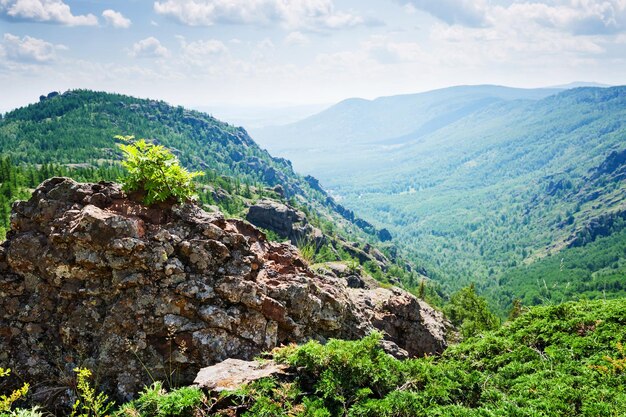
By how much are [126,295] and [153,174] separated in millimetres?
3435

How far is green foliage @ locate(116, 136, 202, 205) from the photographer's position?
40.6 feet

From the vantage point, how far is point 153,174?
489 inches

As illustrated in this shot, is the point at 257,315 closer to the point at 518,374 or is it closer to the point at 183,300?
the point at 183,300

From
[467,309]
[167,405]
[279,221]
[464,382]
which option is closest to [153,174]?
[167,405]

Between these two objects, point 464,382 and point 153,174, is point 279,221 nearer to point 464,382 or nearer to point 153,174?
point 153,174

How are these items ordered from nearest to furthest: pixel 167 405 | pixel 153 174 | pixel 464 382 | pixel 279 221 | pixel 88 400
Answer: pixel 88 400
pixel 167 405
pixel 464 382
pixel 153 174
pixel 279 221

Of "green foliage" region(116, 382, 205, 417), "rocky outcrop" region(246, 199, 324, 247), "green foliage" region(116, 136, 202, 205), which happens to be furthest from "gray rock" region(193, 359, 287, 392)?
"rocky outcrop" region(246, 199, 324, 247)

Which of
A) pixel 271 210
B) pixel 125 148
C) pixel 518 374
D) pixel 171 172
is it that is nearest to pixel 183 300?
pixel 171 172

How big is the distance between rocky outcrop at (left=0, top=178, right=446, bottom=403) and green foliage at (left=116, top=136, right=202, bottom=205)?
20.5 inches

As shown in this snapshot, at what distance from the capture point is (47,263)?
11539 mm

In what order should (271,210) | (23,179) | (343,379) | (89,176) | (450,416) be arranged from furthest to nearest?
(271,210) → (89,176) → (23,179) → (343,379) → (450,416)

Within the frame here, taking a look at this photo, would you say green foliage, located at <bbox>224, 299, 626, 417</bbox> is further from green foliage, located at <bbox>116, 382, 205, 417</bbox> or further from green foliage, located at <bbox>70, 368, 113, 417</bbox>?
green foliage, located at <bbox>70, 368, 113, 417</bbox>

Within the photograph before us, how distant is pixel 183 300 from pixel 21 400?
169 inches

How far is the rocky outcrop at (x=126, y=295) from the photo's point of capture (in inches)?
431
